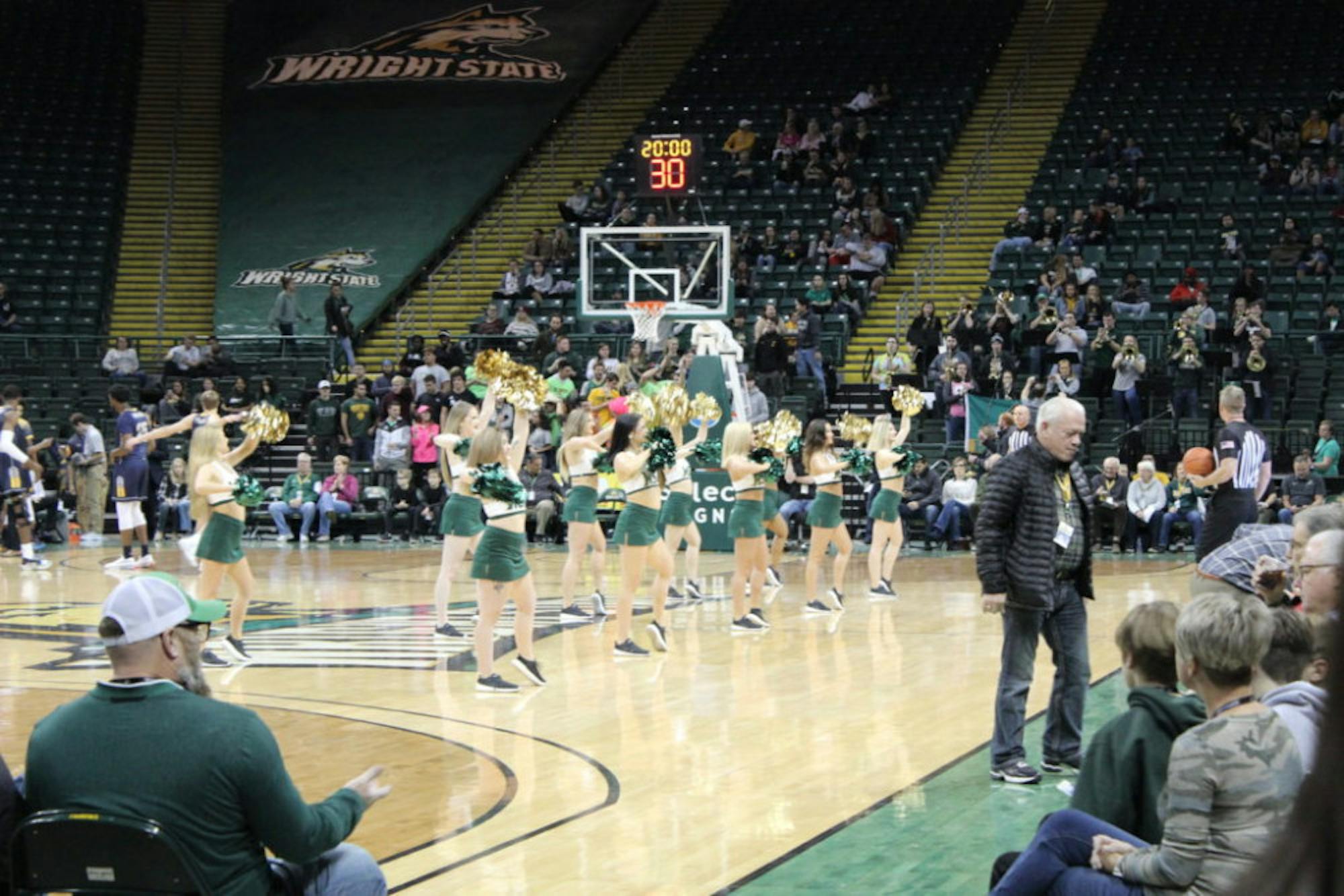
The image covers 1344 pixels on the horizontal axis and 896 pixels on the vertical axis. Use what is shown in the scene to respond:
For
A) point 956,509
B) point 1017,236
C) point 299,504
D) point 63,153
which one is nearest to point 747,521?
point 956,509

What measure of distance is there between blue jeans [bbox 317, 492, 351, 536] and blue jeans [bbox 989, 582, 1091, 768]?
14.9 m

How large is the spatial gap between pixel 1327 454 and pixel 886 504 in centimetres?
640

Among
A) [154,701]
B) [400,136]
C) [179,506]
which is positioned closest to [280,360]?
[179,506]

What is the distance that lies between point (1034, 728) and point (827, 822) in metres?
2.36

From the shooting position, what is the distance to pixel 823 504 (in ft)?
45.3

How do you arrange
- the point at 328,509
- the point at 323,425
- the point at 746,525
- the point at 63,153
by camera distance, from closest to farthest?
the point at 746,525 < the point at 328,509 < the point at 323,425 < the point at 63,153

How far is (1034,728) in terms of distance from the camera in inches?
337

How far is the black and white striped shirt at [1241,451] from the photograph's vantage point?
30.9 feet

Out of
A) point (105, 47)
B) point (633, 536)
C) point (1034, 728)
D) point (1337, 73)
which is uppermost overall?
point (105, 47)

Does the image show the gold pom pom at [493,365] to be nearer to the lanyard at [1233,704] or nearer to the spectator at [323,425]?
the lanyard at [1233,704]

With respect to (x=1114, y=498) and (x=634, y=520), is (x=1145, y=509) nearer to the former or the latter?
(x=1114, y=498)

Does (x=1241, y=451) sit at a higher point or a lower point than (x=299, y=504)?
higher

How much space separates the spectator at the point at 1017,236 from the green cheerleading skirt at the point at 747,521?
12161mm

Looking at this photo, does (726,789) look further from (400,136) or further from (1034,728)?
(400,136)
